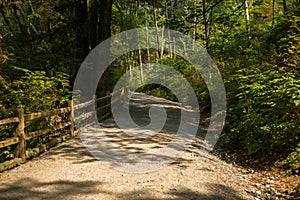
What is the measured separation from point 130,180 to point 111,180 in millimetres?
385

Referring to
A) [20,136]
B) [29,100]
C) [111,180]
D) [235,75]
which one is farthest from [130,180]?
[235,75]

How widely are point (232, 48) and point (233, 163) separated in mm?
7910

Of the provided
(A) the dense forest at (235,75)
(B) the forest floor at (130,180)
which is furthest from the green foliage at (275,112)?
(B) the forest floor at (130,180)

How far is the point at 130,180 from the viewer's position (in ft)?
20.1

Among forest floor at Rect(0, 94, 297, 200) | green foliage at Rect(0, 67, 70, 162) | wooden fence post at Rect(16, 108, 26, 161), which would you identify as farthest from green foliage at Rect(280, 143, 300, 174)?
green foliage at Rect(0, 67, 70, 162)

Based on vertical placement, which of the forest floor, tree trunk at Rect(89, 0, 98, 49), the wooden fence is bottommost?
the forest floor

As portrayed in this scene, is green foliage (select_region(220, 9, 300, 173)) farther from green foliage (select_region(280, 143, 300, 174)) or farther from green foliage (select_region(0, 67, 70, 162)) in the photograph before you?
green foliage (select_region(0, 67, 70, 162))

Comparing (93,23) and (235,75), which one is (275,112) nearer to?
(235,75)

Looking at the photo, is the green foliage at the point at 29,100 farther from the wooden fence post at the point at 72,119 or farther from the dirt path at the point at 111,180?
the dirt path at the point at 111,180

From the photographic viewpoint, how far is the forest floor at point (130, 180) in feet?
17.8

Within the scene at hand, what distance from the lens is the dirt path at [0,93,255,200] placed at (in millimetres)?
5398

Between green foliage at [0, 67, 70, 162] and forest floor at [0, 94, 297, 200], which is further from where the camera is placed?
green foliage at [0, 67, 70, 162]

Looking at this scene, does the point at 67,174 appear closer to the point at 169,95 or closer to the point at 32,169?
the point at 32,169

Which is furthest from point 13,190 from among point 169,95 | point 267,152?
point 169,95
